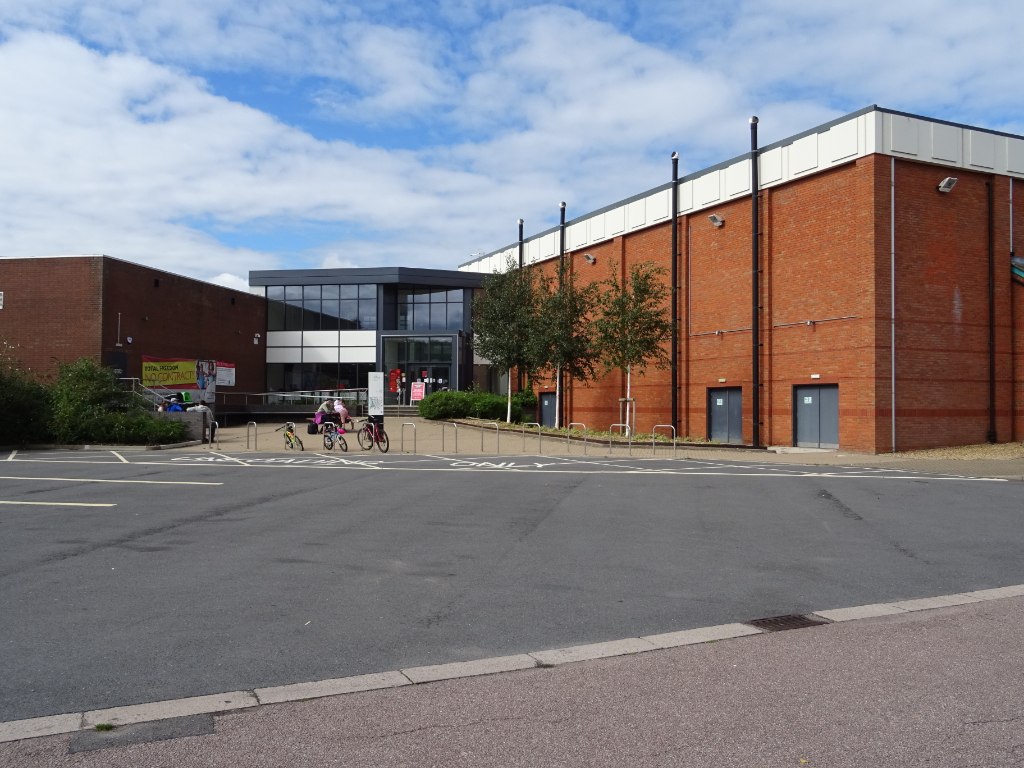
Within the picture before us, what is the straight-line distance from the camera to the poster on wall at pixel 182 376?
40259 millimetres

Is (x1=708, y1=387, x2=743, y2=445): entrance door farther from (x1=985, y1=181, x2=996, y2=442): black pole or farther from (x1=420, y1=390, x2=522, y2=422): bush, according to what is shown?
(x1=420, y1=390, x2=522, y2=422): bush

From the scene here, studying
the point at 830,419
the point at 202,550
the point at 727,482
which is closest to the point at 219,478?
the point at 202,550

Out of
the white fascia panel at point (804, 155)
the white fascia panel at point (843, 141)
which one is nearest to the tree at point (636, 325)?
the white fascia panel at point (804, 155)

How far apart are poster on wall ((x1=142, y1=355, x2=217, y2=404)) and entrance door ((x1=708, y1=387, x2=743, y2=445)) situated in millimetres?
22869

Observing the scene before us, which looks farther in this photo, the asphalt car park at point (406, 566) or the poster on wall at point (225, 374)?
the poster on wall at point (225, 374)

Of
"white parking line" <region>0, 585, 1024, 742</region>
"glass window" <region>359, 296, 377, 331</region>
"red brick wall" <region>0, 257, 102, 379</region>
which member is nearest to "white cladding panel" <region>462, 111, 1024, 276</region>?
"white parking line" <region>0, 585, 1024, 742</region>

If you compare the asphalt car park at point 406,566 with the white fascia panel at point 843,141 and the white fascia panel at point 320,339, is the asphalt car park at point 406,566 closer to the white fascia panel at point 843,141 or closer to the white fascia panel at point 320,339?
the white fascia panel at point 843,141

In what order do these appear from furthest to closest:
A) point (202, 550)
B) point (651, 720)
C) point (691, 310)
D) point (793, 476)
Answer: point (691, 310)
point (793, 476)
point (202, 550)
point (651, 720)

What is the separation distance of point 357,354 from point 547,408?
1224 cm

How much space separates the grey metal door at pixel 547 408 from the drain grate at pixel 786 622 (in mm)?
35429

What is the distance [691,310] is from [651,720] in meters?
29.4

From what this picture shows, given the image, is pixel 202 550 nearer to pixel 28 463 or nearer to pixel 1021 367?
pixel 28 463

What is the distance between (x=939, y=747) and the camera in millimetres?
4230

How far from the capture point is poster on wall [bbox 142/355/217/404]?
132 ft
